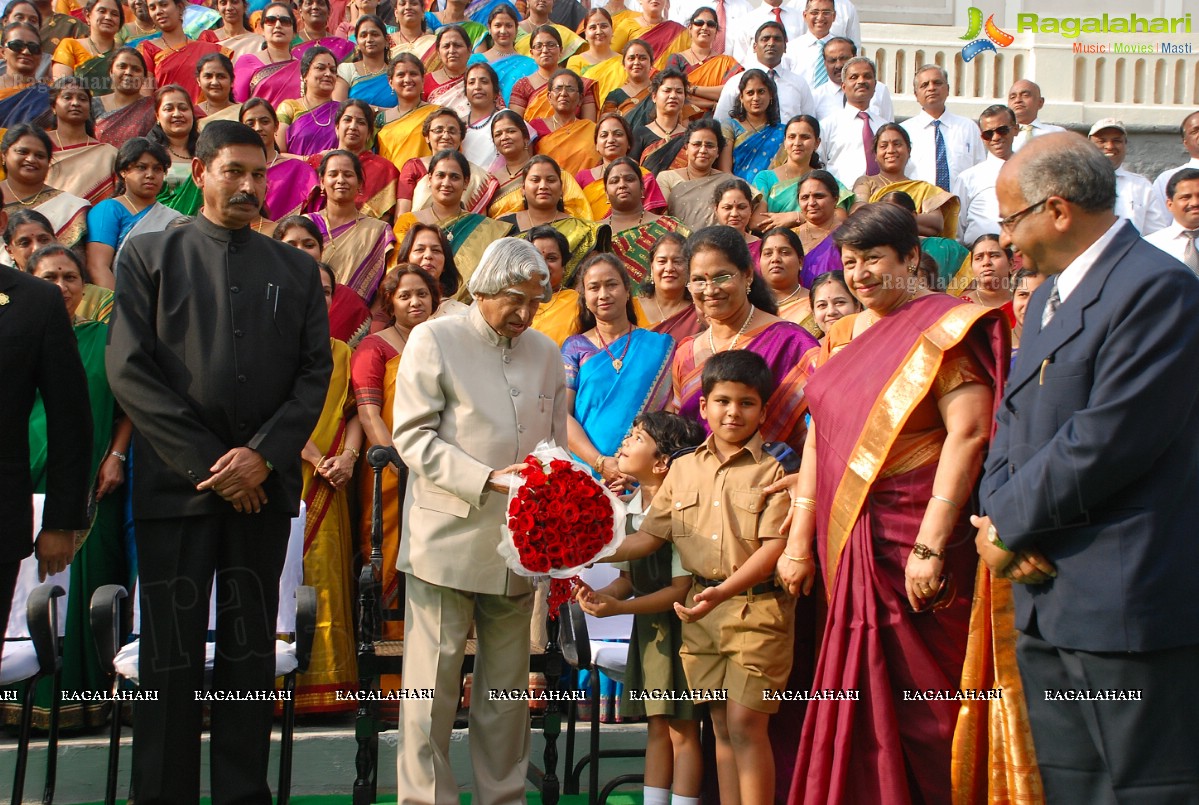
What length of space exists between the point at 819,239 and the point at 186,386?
13.4ft

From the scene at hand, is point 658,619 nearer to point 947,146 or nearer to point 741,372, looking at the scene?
point 741,372

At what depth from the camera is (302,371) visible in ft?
12.0

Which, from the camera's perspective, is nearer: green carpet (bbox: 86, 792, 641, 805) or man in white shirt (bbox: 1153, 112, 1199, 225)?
green carpet (bbox: 86, 792, 641, 805)

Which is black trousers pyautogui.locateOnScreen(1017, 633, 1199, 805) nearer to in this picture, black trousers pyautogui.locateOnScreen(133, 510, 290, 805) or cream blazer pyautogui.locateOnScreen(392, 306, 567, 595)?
cream blazer pyautogui.locateOnScreen(392, 306, 567, 595)

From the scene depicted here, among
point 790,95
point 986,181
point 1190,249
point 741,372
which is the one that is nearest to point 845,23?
point 790,95

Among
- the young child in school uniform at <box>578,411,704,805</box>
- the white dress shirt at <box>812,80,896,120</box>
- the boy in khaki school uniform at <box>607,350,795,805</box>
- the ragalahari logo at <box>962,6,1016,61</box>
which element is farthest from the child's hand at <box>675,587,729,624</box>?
the ragalahari logo at <box>962,6,1016,61</box>

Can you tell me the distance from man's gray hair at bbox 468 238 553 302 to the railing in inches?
352

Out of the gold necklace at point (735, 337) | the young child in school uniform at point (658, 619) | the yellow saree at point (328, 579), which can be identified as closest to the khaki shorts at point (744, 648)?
the young child in school uniform at point (658, 619)

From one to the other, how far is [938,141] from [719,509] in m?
5.67

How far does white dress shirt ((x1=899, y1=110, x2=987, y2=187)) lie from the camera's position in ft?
28.2

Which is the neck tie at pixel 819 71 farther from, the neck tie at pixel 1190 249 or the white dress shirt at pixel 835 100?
the neck tie at pixel 1190 249

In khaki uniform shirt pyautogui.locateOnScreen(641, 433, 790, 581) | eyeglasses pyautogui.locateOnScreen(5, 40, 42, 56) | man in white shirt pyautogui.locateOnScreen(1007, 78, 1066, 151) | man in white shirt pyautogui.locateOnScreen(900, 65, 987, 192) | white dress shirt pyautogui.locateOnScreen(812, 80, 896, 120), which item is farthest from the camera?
white dress shirt pyautogui.locateOnScreen(812, 80, 896, 120)

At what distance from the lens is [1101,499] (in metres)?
2.62

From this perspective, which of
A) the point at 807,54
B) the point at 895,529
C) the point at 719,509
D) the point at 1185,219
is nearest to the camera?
the point at 895,529
